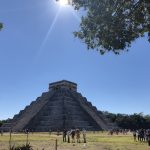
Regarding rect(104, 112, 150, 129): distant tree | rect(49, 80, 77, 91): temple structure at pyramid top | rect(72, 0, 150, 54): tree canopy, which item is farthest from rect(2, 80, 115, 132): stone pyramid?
rect(72, 0, 150, 54): tree canopy

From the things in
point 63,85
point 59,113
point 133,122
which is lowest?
point 133,122

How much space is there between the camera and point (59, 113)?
101m

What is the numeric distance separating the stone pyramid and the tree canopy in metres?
71.7

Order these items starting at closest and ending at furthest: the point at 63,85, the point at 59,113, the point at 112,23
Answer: the point at 112,23, the point at 59,113, the point at 63,85

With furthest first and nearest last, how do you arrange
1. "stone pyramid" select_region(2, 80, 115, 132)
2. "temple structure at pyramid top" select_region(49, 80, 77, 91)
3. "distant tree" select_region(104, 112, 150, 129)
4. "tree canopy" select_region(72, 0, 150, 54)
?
"distant tree" select_region(104, 112, 150, 129)
"temple structure at pyramid top" select_region(49, 80, 77, 91)
"stone pyramid" select_region(2, 80, 115, 132)
"tree canopy" select_region(72, 0, 150, 54)

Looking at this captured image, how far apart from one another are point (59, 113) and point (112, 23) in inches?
3213

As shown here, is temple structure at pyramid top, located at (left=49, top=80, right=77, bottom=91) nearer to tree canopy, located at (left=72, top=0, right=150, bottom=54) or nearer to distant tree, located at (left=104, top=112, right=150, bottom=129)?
distant tree, located at (left=104, top=112, right=150, bottom=129)

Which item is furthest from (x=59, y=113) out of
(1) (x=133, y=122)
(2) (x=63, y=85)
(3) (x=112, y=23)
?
(3) (x=112, y=23)

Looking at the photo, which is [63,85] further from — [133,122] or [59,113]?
[133,122]

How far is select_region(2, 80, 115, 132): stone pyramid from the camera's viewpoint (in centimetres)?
9694

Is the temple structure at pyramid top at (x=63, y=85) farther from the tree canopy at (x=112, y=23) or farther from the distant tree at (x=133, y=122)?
the tree canopy at (x=112, y=23)

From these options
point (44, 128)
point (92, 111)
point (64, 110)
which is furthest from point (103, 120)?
Result: point (44, 128)

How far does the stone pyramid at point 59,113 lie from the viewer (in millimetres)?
96938

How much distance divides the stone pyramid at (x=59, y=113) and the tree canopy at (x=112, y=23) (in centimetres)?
7174
